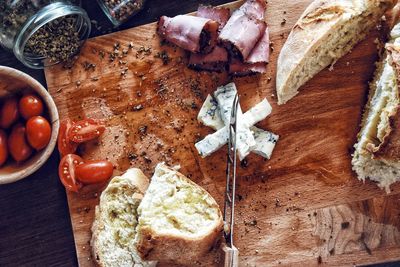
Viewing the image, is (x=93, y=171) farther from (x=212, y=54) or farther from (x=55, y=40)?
(x=212, y=54)

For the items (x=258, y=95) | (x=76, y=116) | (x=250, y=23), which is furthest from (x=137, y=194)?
(x=250, y=23)

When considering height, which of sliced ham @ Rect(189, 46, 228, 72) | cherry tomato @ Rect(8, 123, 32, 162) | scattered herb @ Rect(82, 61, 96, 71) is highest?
sliced ham @ Rect(189, 46, 228, 72)

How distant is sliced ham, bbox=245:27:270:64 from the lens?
13.6 feet

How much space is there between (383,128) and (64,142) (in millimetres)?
2184

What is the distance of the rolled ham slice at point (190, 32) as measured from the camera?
13.4 ft

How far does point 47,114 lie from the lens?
4.15m

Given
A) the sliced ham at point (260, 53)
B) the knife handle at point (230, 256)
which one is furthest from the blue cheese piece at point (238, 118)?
the knife handle at point (230, 256)

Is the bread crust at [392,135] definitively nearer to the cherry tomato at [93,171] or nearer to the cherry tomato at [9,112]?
the cherry tomato at [93,171]

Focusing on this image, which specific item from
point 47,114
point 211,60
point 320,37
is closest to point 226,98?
point 211,60

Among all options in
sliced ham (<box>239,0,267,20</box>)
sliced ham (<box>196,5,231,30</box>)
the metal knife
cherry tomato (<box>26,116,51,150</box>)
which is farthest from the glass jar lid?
the metal knife

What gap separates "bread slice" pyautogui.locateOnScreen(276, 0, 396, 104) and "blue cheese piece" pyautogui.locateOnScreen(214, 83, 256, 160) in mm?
317

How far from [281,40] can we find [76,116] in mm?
1574

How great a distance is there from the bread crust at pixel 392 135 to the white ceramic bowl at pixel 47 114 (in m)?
2.14

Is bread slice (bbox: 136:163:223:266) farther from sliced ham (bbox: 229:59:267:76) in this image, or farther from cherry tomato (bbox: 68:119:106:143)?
sliced ham (bbox: 229:59:267:76)
